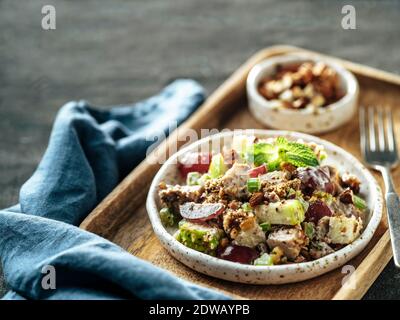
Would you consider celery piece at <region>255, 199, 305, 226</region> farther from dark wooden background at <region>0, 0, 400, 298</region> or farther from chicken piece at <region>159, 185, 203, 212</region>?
dark wooden background at <region>0, 0, 400, 298</region>

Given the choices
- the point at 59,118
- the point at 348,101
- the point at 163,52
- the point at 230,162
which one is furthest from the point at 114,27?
the point at 230,162

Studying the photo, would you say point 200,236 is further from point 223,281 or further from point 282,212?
point 282,212

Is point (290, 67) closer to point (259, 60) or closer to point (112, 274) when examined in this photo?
point (259, 60)

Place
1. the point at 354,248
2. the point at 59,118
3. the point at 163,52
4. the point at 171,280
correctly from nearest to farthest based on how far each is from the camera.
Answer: the point at 171,280 < the point at 354,248 < the point at 59,118 < the point at 163,52

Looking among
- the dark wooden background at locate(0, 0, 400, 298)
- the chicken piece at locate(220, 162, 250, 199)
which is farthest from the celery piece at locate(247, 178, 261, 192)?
the dark wooden background at locate(0, 0, 400, 298)

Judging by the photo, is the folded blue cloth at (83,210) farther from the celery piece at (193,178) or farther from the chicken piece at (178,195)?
the celery piece at (193,178)
